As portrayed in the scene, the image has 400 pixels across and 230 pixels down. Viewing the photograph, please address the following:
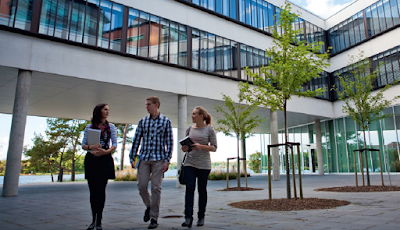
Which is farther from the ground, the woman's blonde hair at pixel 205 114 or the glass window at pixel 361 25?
the glass window at pixel 361 25

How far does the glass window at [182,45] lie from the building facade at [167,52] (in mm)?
61

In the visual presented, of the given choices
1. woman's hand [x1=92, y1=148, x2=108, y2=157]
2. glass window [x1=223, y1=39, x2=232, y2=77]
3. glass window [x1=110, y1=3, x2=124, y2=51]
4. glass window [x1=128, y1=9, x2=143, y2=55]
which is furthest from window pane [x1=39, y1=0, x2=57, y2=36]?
woman's hand [x1=92, y1=148, x2=108, y2=157]

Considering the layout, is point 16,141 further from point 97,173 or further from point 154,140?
point 154,140

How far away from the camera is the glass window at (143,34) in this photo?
51.1ft

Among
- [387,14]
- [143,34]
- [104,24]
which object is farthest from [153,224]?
[387,14]

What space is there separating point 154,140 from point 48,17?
36.4 ft

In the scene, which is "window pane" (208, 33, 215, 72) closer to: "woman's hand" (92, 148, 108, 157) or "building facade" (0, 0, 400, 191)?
"building facade" (0, 0, 400, 191)

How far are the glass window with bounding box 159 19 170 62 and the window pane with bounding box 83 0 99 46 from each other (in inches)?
136

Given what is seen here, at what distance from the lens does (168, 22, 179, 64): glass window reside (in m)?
16.6

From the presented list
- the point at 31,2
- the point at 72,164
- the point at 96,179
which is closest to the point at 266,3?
the point at 31,2

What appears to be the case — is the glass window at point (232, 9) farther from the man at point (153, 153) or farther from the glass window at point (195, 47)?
the man at point (153, 153)

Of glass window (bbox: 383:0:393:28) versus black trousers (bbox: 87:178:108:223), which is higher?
glass window (bbox: 383:0:393:28)

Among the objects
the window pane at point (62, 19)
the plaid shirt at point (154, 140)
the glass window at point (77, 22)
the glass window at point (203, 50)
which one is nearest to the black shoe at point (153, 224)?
the plaid shirt at point (154, 140)

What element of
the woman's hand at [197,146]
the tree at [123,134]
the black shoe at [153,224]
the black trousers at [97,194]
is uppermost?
the tree at [123,134]
